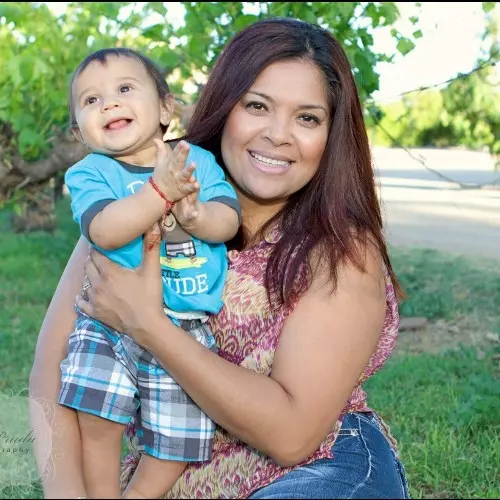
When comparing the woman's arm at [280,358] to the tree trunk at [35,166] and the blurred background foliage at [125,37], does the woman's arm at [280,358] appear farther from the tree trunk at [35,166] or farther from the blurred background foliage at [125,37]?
the tree trunk at [35,166]

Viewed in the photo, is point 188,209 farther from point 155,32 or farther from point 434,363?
point 434,363

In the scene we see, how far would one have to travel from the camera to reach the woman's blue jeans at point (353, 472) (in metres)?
2.10

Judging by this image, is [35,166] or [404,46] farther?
[35,166]

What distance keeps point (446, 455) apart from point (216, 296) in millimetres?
1847

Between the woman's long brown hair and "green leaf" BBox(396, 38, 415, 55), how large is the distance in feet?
7.67

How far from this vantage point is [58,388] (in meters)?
2.31

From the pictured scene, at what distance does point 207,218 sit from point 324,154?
488 millimetres

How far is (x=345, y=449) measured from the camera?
7.50 ft

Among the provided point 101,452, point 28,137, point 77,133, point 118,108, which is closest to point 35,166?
point 28,137

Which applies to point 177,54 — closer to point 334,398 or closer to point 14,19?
point 14,19

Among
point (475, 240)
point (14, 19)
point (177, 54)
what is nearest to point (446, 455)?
point (177, 54)

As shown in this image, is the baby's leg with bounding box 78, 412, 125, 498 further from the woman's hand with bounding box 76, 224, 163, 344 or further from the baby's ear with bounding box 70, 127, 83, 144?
the baby's ear with bounding box 70, 127, 83, 144

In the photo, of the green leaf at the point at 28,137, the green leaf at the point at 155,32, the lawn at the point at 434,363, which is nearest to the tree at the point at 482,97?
the lawn at the point at 434,363

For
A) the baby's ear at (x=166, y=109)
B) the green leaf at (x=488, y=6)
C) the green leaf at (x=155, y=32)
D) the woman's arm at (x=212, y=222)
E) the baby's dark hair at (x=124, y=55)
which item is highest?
the green leaf at (x=488, y=6)
